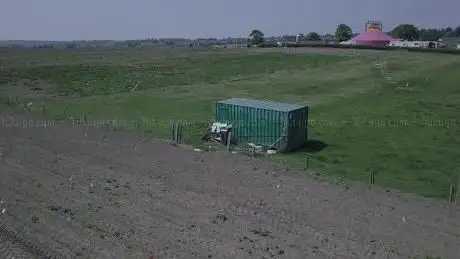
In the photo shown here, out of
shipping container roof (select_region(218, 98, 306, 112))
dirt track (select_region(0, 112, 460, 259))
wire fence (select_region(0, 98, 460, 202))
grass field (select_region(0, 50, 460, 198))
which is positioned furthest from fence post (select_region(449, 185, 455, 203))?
shipping container roof (select_region(218, 98, 306, 112))

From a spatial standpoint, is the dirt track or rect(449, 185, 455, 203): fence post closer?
the dirt track

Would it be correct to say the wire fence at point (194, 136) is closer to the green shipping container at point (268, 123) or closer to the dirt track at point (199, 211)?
the green shipping container at point (268, 123)

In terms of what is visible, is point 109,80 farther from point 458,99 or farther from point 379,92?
point 458,99

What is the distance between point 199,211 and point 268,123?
13.0 m

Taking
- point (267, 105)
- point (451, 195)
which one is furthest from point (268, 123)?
point (451, 195)

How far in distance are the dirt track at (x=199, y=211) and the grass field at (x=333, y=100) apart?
4.18m

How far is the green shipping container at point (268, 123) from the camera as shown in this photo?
29969 millimetres

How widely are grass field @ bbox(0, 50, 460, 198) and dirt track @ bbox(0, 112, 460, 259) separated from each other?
13.7 ft

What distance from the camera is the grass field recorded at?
93.4 feet

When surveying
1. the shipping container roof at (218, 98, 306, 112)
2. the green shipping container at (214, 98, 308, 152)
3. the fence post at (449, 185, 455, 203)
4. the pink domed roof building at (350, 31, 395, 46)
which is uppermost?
the pink domed roof building at (350, 31, 395, 46)

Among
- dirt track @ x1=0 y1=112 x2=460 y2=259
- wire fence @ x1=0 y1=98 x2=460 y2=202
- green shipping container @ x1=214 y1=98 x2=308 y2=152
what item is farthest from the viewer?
green shipping container @ x1=214 y1=98 x2=308 y2=152

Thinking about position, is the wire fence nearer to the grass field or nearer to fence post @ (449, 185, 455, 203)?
fence post @ (449, 185, 455, 203)

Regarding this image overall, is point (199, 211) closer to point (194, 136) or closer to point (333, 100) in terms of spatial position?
point (194, 136)

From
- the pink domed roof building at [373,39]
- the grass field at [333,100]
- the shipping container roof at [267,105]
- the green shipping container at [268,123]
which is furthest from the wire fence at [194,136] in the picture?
the pink domed roof building at [373,39]
